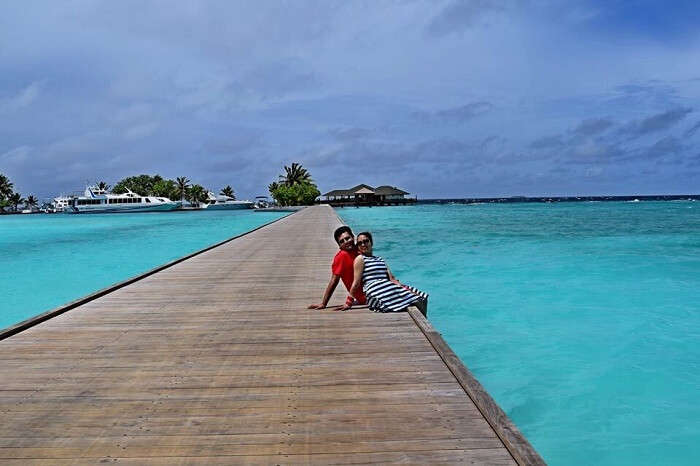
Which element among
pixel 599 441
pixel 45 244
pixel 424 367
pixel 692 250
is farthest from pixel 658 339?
pixel 45 244

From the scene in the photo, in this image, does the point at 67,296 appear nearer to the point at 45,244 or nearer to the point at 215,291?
the point at 215,291

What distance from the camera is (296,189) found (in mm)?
83062

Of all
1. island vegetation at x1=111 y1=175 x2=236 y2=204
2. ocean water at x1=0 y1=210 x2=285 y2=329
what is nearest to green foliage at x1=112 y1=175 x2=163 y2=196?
island vegetation at x1=111 y1=175 x2=236 y2=204

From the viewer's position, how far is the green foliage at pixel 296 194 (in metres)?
81.8

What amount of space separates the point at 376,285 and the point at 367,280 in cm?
13

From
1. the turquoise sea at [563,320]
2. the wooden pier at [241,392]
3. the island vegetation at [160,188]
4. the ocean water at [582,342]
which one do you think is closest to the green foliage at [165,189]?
the island vegetation at [160,188]

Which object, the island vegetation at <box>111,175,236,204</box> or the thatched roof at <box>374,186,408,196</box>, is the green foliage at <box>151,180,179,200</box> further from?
the thatched roof at <box>374,186,408,196</box>

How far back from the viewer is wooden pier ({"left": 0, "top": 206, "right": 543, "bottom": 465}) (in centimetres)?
293

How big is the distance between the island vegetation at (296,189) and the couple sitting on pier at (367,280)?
249 ft

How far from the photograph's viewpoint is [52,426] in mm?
3240

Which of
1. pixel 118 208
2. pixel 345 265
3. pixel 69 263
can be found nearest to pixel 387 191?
pixel 118 208

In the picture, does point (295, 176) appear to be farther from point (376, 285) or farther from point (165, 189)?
point (376, 285)

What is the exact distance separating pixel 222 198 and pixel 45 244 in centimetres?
7589

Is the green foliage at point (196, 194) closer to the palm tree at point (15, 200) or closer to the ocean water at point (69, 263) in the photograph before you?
the palm tree at point (15, 200)
